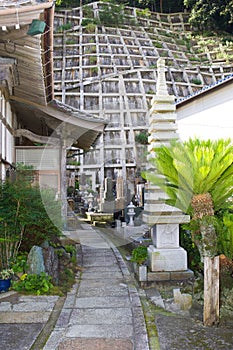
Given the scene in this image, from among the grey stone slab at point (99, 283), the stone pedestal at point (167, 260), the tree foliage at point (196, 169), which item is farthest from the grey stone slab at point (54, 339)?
the stone pedestal at point (167, 260)

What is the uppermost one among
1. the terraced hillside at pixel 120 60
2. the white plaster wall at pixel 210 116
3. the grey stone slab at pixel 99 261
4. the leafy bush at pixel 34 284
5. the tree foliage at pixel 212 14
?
the tree foliage at pixel 212 14

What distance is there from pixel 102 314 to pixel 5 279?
2.07 m

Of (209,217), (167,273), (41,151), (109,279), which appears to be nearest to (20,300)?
(109,279)

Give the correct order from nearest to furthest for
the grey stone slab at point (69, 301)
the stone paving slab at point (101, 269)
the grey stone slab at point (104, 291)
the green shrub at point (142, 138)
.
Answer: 1. the grey stone slab at point (69, 301)
2. the grey stone slab at point (104, 291)
3. the stone paving slab at point (101, 269)
4. the green shrub at point (142, 138)

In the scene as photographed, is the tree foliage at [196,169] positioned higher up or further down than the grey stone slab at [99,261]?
higher up

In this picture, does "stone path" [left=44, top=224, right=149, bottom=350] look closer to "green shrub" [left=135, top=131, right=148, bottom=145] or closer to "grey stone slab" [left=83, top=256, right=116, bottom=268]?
"grey stone slab" [left=83, top=256, right=116, bottom=268]

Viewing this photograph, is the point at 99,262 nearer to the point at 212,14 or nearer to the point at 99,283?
the point at 99,283

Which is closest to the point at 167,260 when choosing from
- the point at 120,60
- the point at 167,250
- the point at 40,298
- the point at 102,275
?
the point at 167,250

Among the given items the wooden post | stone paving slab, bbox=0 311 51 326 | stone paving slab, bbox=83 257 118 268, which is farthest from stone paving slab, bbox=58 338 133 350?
stone paving slab, bbox=83 257 118 268

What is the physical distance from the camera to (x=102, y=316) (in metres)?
5.81

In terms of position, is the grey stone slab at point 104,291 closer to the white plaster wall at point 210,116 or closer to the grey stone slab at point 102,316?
the grey stone slab at point 102,316

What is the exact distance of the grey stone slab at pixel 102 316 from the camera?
220 inches

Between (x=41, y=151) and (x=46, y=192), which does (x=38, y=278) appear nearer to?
(x=46, y=192)

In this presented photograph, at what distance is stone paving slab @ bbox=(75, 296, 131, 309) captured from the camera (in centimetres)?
639
